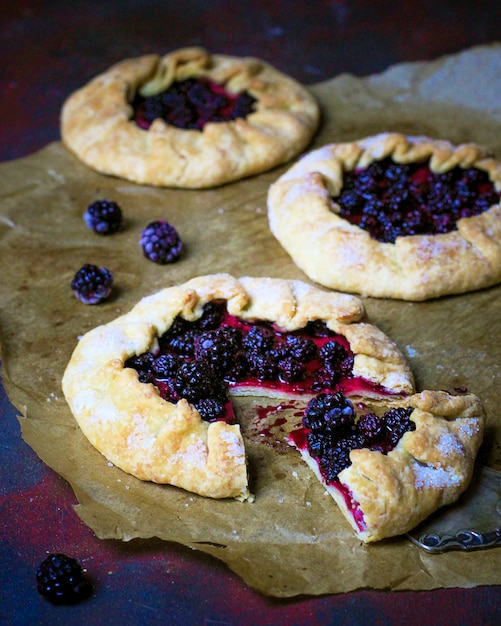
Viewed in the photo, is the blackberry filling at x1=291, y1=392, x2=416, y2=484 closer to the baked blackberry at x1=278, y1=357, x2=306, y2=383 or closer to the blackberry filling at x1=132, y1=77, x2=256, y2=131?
the baked blackberry at x1=278, y1=357, x2=306, y2=383

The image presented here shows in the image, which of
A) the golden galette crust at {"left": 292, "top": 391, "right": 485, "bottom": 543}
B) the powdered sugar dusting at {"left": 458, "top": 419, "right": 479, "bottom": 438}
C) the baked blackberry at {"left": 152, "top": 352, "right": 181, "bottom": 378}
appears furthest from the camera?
the baked blackberry at {"left": 152, "top": 352, "right": 181, "bottom": 378}

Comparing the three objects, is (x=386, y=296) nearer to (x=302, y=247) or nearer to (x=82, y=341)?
(x=302, y=247)

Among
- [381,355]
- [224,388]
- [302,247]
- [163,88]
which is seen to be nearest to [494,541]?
[381,355]

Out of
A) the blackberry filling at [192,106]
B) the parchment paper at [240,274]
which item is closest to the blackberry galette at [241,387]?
the parchment paper at [240,274]

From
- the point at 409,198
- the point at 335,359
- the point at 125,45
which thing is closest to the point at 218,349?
the point at 335,359

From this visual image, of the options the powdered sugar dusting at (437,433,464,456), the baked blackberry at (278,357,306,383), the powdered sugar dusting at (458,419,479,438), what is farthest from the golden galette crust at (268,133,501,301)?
the powdered sugar dusting at (437,433,464,456)

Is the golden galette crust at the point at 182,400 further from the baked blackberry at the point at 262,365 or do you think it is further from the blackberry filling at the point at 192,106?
the blackberry filling at the point at 192,106

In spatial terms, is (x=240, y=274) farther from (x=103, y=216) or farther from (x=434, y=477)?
(x=434, y=477)
